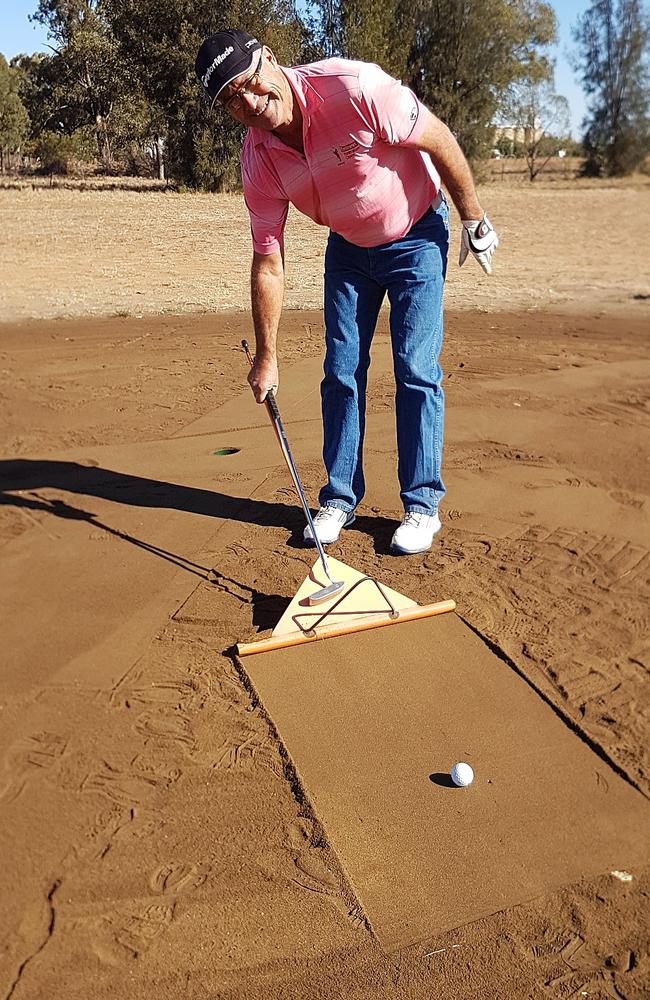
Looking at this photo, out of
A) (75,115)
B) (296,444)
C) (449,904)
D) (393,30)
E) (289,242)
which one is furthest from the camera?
(75,115)

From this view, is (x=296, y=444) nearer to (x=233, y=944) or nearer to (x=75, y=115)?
(x=233, y=944)

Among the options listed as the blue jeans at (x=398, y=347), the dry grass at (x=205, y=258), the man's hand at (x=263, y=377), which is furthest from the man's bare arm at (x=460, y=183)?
the dry grass at (x=205, y=258)

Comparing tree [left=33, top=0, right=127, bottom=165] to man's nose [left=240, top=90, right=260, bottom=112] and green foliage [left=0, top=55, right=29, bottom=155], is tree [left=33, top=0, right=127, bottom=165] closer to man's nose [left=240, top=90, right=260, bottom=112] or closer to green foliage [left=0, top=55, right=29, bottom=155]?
Answer: green foliage [left=0, top=55, right=29, bottom=155]

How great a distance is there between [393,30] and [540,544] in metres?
30.6

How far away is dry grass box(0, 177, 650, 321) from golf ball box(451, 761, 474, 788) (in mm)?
7501

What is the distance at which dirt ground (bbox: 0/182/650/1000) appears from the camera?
2184 millimetres

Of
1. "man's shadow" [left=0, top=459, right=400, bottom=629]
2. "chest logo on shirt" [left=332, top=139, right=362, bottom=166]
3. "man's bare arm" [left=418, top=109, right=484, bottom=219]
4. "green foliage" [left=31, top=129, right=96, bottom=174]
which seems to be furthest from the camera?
"green foliage" [left=31, top=129, right=96, bottom=174]

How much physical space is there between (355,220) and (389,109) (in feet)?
1.48

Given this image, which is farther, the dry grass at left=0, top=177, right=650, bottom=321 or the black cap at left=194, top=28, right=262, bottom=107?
the dry grass at left=0, top=177, right=650, bottom=321

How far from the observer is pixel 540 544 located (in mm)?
4219

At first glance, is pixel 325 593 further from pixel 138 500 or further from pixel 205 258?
pixel 205 258

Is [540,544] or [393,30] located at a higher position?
[393,30]

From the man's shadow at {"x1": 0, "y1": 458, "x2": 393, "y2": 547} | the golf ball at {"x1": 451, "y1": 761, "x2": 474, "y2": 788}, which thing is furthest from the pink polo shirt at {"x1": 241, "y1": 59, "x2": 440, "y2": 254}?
the golf ball at {"x1": 451, "y1": 761, "x2": 474, "y2": 788}

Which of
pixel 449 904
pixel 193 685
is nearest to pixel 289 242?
pixel 193 685
